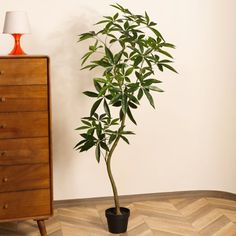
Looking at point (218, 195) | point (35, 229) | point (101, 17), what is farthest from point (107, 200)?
point (101, 17)

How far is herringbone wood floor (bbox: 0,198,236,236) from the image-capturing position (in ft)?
10.2

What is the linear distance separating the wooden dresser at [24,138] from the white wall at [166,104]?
0.63 meters

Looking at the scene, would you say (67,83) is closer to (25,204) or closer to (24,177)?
(24,177)

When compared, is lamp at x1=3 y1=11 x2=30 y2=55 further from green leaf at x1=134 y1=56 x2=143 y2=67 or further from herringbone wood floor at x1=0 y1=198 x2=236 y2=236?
herringbone wood floor at x1=0 y1=198 x2=236 y2=236

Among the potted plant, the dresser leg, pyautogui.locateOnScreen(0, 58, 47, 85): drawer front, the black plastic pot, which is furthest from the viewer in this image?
the black plastic pot

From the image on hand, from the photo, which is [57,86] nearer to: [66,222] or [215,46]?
[66,222]

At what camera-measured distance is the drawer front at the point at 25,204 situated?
284 cm

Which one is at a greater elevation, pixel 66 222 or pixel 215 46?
pixel 215 46

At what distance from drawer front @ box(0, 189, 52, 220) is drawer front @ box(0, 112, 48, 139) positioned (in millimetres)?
370

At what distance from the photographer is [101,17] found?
3.44 meters

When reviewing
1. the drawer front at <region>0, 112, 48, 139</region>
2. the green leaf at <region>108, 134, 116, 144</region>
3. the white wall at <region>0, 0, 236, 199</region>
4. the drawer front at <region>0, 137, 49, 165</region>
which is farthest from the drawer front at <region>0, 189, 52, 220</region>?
the white wall at <region>0, 0, 236, 199</region>

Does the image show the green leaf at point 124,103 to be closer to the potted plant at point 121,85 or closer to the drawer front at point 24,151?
the potted plant at point 121,85

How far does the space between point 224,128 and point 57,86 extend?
140 cm

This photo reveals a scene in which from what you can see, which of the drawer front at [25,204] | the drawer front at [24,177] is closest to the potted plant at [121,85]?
the drawer front at [24,177]
